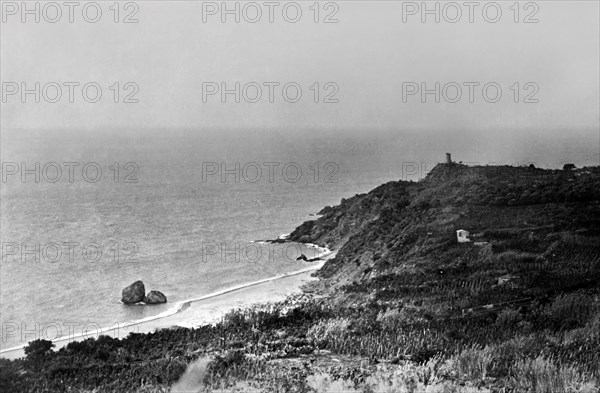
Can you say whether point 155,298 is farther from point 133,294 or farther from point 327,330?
point 327,330

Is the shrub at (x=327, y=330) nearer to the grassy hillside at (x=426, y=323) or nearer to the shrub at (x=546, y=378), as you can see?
the grassy hillside at (x=426, y=323)

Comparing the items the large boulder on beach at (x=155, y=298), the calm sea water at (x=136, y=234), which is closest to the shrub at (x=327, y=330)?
the calm sea water at (x=136, y=234)

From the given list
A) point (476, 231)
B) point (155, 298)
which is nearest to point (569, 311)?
point (476, 231)

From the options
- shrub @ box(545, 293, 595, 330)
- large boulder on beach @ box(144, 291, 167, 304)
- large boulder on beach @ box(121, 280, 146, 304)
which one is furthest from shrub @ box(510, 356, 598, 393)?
large boulder on beach @ box(121, 280, 146, 304)

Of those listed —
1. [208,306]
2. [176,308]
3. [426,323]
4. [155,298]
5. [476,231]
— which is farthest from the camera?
[155,298]

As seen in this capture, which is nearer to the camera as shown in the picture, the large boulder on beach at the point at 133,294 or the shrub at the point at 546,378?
the shrub at the point at 546,378

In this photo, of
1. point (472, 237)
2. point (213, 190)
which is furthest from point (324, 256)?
point (213, 190)
